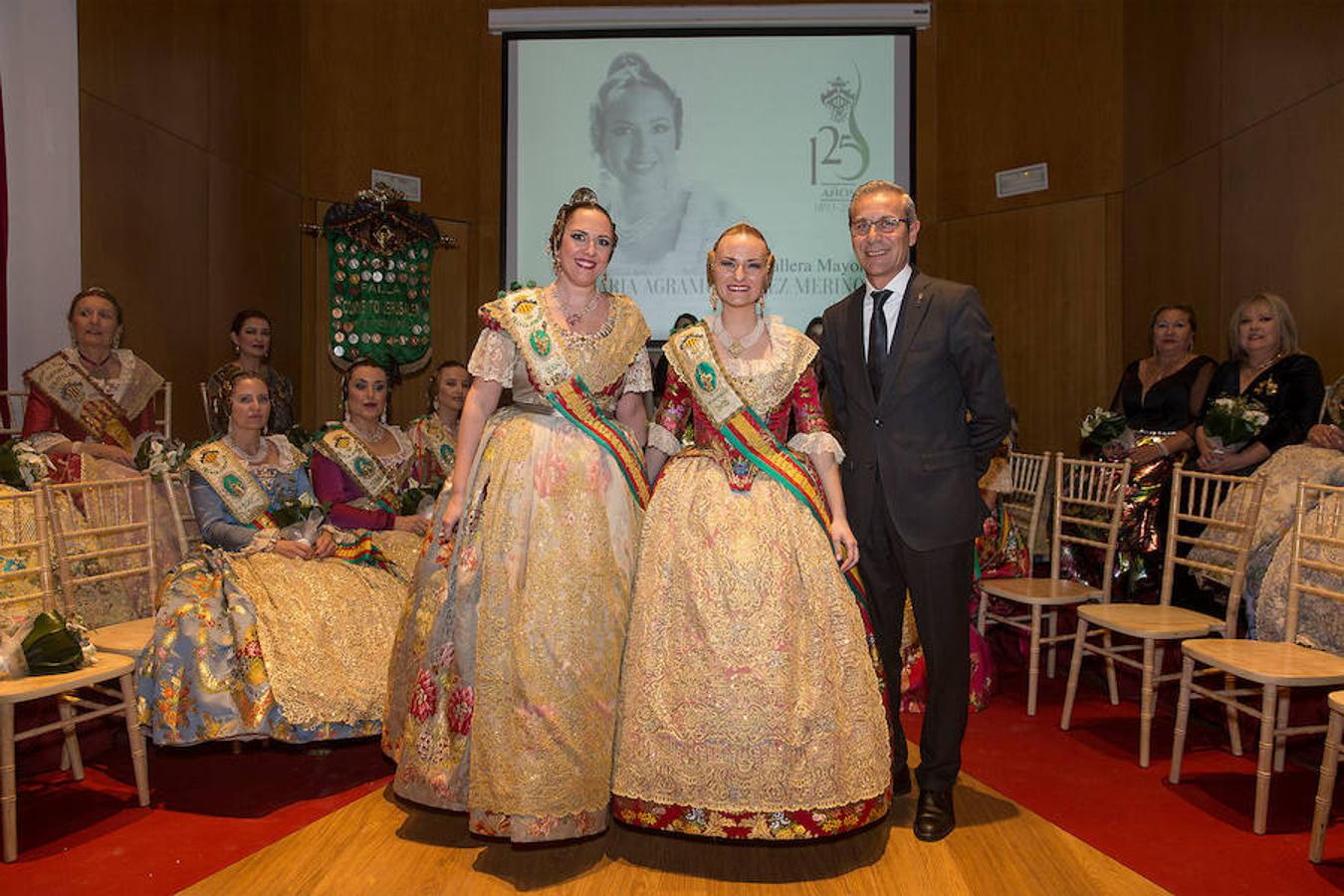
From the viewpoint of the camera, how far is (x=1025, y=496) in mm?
5547

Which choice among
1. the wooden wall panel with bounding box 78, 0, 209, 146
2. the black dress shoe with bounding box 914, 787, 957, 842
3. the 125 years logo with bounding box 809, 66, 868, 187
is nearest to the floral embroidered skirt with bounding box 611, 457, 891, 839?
the black dress shoe with bounding box 914, 787, 957, 842

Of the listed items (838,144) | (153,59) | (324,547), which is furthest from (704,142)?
(324,547)

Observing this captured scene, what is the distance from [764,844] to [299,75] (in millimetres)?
6288

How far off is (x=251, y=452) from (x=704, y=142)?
429 cm

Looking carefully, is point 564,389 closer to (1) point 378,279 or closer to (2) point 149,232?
(2) point 149,232

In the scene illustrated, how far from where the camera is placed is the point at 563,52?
721 centimetres

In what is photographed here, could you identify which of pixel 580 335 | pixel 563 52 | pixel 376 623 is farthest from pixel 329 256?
pixel 580 335

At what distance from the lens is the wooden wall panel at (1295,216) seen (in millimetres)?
4773

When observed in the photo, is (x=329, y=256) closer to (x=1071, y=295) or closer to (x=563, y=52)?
(x=563, y=52)

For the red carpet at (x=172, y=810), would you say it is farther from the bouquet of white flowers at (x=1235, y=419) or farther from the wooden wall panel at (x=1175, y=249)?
the wooden wall panel at (x=1175, y=249)

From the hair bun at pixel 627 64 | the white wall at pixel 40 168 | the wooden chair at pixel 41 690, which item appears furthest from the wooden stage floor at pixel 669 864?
the hair bun at pixel 627 64

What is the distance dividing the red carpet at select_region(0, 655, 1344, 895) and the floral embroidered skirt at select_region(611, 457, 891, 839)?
674mm

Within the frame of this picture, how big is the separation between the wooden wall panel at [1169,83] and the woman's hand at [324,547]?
511cm

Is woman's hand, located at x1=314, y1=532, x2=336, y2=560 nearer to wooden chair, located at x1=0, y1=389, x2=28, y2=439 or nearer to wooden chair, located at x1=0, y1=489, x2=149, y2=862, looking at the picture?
wooden chair, located at x1=0, y1=489, x2=149, y2=862
